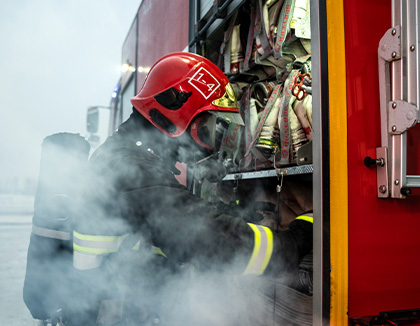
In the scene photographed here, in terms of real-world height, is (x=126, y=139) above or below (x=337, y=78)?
below

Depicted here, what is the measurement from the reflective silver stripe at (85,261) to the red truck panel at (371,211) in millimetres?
976

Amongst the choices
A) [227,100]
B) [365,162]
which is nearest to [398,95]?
[365,162]

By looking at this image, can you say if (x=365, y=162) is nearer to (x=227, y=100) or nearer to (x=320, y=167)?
(x=320, y=167)

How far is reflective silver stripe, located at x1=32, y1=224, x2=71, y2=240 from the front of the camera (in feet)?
4.84

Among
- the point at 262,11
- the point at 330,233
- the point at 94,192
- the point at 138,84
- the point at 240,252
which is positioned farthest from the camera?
the point at 138,84

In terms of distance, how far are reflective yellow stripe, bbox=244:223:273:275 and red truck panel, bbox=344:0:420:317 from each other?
0.32 meters

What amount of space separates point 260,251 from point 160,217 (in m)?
0.40

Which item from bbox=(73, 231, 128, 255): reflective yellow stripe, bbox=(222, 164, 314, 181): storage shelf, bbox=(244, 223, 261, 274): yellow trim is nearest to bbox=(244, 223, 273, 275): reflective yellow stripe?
bbox=(244, 223, 261, 274): yellow trim

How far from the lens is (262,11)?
2148 millimetres

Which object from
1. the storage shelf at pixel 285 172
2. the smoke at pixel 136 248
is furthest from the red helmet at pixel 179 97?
the storage shelf at pixel 285 172

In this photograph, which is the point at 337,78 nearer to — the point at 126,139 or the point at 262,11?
the point at 126,139

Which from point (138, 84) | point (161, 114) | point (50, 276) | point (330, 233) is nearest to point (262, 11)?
point (161, 114)

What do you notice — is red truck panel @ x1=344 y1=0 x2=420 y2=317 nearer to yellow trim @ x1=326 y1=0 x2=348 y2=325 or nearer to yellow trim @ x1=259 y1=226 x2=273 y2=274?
yellow trim @ x1=326 y1=0 x2=348 y2=325

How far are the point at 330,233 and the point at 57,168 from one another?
1.13 meters
